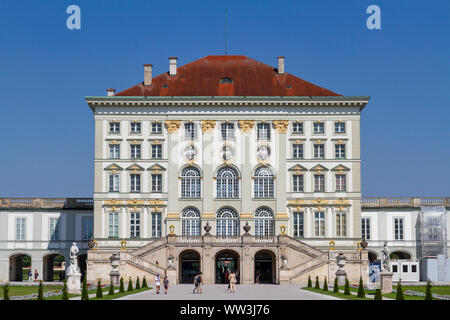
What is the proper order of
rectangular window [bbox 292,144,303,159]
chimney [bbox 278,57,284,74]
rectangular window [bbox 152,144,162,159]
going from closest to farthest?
rectangular window [bbox 152,144,162,159] → rectangular window [bbox 292,144,303,159] → chimney [bbox 278,57,284,74]

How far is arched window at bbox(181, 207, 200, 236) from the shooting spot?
75.4 meters

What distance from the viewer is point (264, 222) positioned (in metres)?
75.5

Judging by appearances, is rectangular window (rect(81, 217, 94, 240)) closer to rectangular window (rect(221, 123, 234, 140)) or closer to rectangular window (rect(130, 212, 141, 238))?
rectangular window (rect(130, 212, 141, 238))

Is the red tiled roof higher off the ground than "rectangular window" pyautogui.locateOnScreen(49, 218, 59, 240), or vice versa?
the red tiled roof

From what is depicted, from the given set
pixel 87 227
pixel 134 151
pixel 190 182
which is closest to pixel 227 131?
pixel 190 182

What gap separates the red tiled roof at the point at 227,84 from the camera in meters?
77.2

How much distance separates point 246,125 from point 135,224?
44.6ft

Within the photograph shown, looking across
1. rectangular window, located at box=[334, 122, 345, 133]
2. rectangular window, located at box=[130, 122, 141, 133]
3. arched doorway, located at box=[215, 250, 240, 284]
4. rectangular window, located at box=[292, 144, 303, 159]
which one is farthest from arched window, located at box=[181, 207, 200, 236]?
rectangular window, located at box=[334, 122, 345, 133]

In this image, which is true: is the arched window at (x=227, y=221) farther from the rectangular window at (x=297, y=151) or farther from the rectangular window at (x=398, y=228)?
the rectangular window at (x=398, y=228)

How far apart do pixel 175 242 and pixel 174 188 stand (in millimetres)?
7269

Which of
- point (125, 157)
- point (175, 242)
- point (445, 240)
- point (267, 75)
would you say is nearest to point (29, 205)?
point (125, 157)

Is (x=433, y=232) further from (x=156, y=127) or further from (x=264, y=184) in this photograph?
(x=156, y=127)

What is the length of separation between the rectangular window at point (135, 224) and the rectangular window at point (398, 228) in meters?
25.5

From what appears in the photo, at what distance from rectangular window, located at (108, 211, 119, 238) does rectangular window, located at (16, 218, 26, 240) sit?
1143 centimetres
